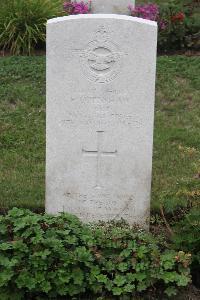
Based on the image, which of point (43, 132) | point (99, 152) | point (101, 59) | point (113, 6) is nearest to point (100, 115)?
point (99, 152)

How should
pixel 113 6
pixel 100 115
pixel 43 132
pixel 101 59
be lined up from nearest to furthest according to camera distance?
pixel 101 59 → pixel 100 115 → pixel 43 132 → pixel 113 6

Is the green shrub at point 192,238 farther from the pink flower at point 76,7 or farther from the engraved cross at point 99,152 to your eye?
the pink flower at point 76,7

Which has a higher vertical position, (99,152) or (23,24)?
(23,24)

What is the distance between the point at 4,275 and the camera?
15.0ft

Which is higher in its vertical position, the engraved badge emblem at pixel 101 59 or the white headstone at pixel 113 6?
the white headstone at pixel 113 6

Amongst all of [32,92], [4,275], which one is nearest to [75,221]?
[4,275]

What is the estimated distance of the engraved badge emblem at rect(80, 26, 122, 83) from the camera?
204 inches

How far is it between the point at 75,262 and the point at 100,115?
1199mm

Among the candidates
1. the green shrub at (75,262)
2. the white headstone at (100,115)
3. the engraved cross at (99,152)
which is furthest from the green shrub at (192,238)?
the engraved cross at (99,152)

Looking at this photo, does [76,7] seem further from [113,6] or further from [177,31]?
[177,31]

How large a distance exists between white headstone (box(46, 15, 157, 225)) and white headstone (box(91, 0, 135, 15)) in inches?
234

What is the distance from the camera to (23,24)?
1044 centimetres

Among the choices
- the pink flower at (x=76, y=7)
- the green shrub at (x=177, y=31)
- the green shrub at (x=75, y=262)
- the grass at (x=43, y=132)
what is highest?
the pink flower at (x=76, y=7)

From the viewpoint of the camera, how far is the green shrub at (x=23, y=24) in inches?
405
